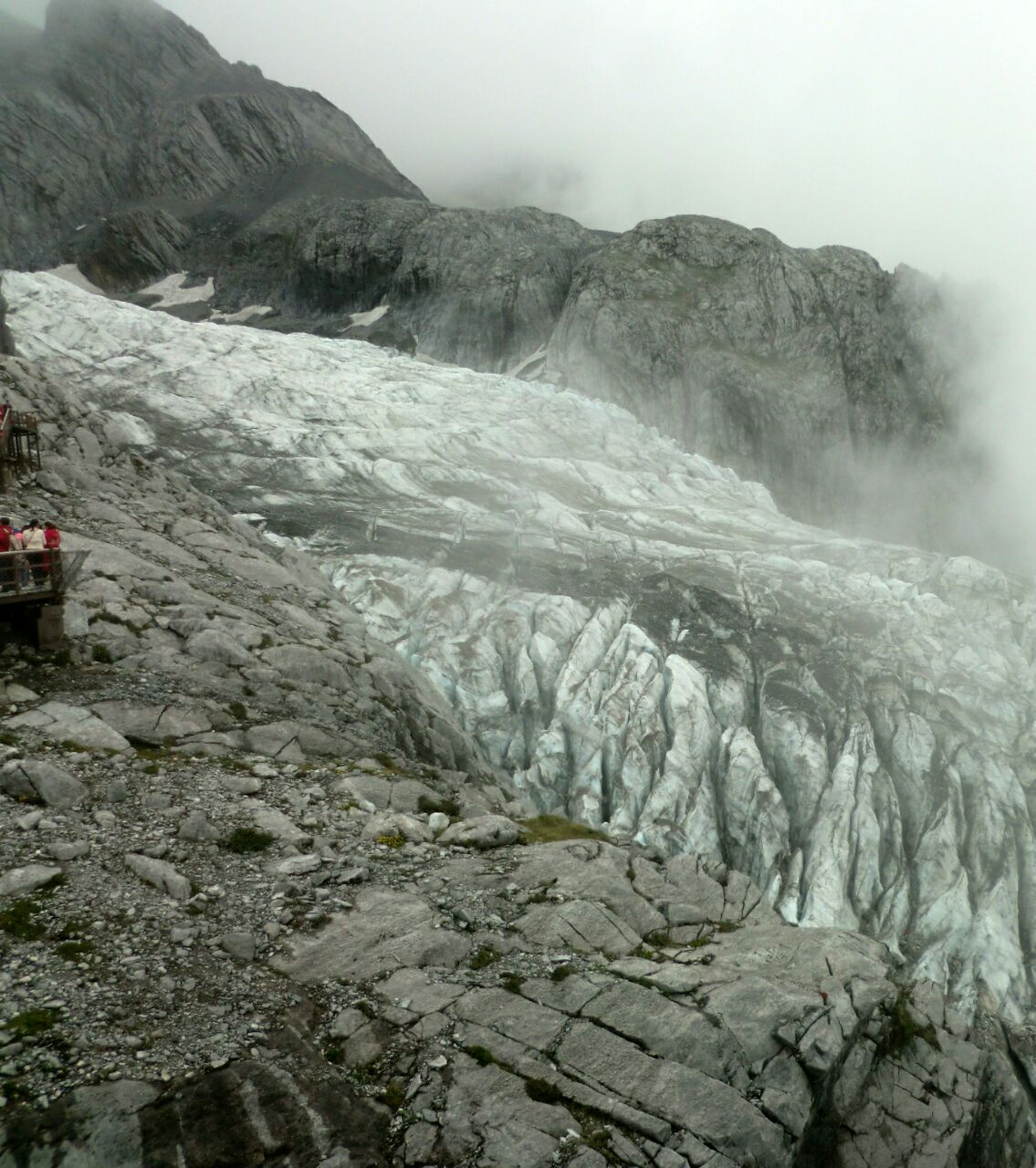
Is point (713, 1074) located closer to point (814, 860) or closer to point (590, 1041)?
Answer: point (590, 1041)

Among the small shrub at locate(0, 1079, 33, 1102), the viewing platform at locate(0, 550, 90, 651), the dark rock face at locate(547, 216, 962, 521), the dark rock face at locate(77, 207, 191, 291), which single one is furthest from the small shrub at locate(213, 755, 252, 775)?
the dark rock face at locate(77, 207, 191, 291)

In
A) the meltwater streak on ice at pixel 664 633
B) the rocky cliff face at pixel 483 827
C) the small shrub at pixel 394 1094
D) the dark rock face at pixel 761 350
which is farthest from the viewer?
the dark rock face at pixel 761 350

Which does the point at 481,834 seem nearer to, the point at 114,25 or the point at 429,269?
the point at 429,269

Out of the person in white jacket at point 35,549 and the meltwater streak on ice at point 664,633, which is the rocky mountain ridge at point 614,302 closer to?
the meltwater streak on ice at point 664,633

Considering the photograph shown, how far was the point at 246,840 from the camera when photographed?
17.4m

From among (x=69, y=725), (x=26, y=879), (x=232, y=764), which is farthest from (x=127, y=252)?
(x=26, y=879)

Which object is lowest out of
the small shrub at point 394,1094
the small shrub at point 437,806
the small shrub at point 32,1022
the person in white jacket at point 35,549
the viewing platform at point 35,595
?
the small shrub at point 32,1022

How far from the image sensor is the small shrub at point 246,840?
17.1 meters

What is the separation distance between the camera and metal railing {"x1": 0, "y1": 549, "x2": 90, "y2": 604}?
71.2 ft

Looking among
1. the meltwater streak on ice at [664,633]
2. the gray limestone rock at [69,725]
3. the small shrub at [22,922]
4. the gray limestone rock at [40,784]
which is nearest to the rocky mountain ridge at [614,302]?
the meltwater streak on ice at [664,633]

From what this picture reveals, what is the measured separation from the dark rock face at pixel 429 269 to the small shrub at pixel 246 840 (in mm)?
94973

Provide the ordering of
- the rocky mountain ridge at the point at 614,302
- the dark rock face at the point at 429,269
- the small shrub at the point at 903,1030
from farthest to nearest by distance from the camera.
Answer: the dark rock face at the point at 429,269
the rocky mountain ridge at the point at 614,302
the small shrub at the point at 903,1030

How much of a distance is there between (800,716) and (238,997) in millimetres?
44211

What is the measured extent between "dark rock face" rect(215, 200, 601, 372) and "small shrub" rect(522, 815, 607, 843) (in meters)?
89.4
